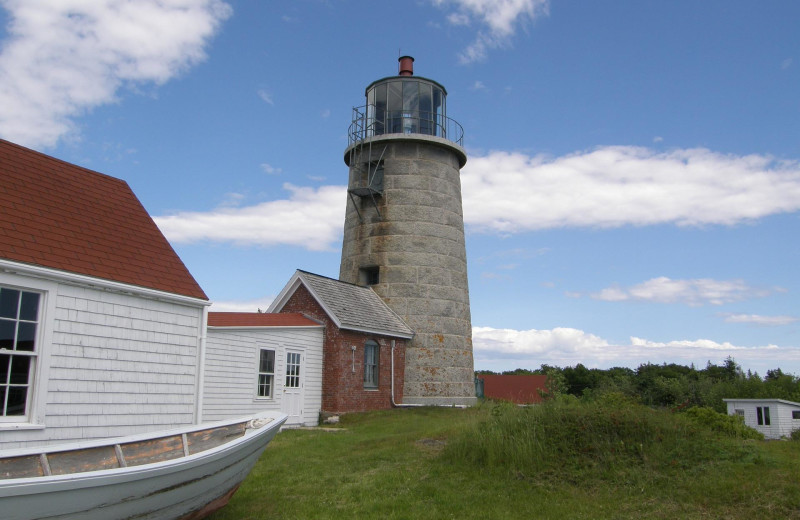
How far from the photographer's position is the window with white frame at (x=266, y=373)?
1822 cm

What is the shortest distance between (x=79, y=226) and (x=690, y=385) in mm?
31052

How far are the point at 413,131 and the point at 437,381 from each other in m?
9.34

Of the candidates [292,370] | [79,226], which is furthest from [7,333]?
[292,370]

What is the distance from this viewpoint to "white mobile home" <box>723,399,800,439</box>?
23375mm

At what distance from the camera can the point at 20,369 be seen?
382 inches

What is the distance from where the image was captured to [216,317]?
1833 centimetres

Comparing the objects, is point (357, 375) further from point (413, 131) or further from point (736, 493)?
point (736, 493)

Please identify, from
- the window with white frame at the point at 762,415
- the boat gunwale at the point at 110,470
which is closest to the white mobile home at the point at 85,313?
the boat gunwale at the point at 110,470

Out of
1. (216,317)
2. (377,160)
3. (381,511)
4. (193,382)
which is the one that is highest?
(377,160)

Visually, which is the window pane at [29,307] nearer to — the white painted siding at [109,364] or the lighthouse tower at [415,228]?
the white painted siding at [109,364]

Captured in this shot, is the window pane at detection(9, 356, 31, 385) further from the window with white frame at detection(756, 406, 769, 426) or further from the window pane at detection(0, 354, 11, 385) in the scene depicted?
the window with white frame at detection(756, 406, 769, 426)

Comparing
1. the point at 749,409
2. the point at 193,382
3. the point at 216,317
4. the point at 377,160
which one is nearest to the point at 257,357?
the point at 216,317

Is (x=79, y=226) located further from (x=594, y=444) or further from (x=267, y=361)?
(x=594, y=444)

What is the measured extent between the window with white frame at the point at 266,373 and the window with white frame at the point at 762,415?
17.5m
